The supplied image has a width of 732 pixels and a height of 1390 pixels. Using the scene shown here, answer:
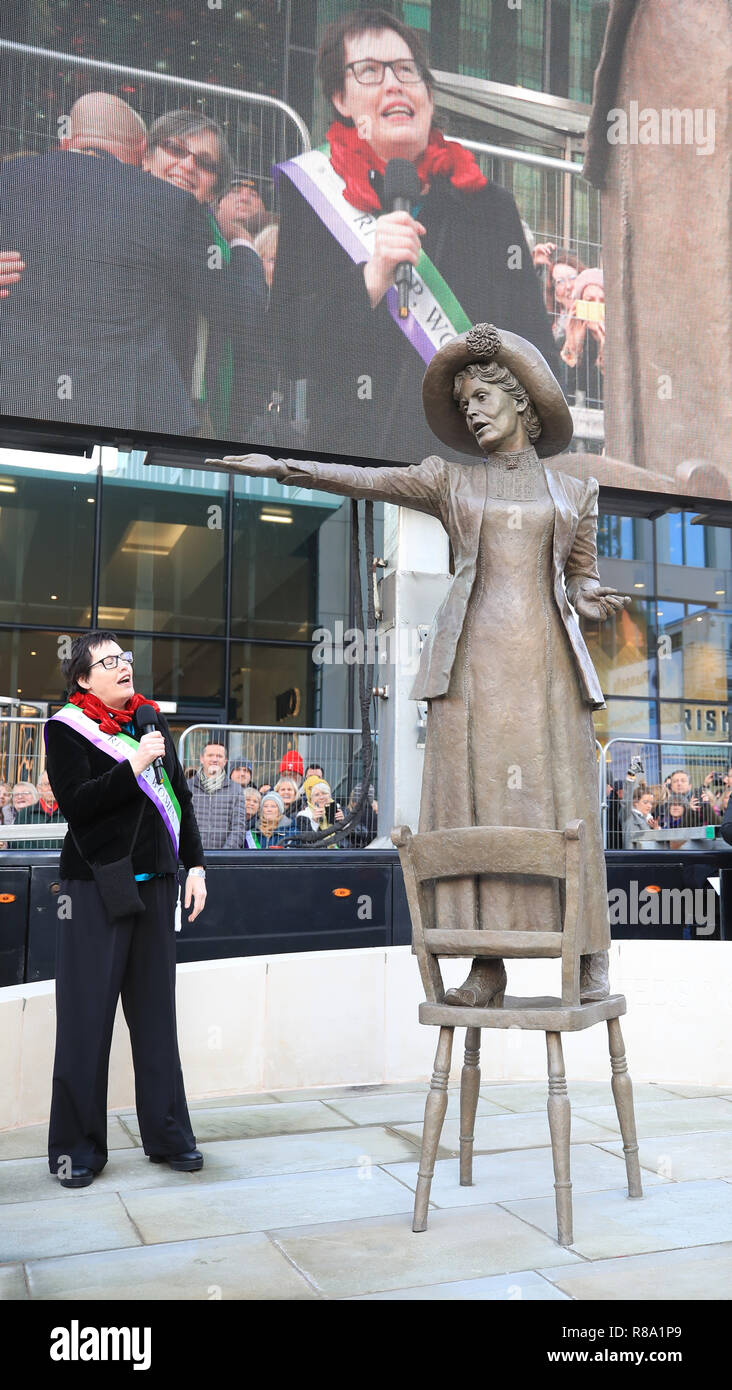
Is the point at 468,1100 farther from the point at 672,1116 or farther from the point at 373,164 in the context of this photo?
the point at 373,164

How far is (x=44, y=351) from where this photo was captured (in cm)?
764

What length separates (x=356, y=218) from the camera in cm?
881

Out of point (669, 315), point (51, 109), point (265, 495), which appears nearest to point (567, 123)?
point (669, 315)

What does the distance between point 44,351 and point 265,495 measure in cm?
903

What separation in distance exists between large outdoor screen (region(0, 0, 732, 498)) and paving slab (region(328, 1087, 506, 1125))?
4842 mm

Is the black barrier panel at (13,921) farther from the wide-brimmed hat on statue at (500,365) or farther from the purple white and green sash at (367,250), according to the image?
the purple white and green sash at (367,250)

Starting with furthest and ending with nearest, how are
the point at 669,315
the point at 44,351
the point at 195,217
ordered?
1. the point at 669,315
2. the point at 195,217
3. the point at 44,351

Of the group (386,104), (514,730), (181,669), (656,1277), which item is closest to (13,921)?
(514,730)

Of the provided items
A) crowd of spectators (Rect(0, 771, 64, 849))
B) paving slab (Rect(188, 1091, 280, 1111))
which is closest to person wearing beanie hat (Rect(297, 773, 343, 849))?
crowd of spectators (Rect(0, 771, 64, 849))

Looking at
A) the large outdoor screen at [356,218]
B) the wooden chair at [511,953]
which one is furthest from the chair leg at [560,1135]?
the large outdoor screen at [356,218]

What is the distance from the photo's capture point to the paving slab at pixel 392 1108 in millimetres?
4512

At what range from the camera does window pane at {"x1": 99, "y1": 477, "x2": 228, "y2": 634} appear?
15969 mm

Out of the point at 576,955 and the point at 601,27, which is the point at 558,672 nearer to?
the point at 576,955
